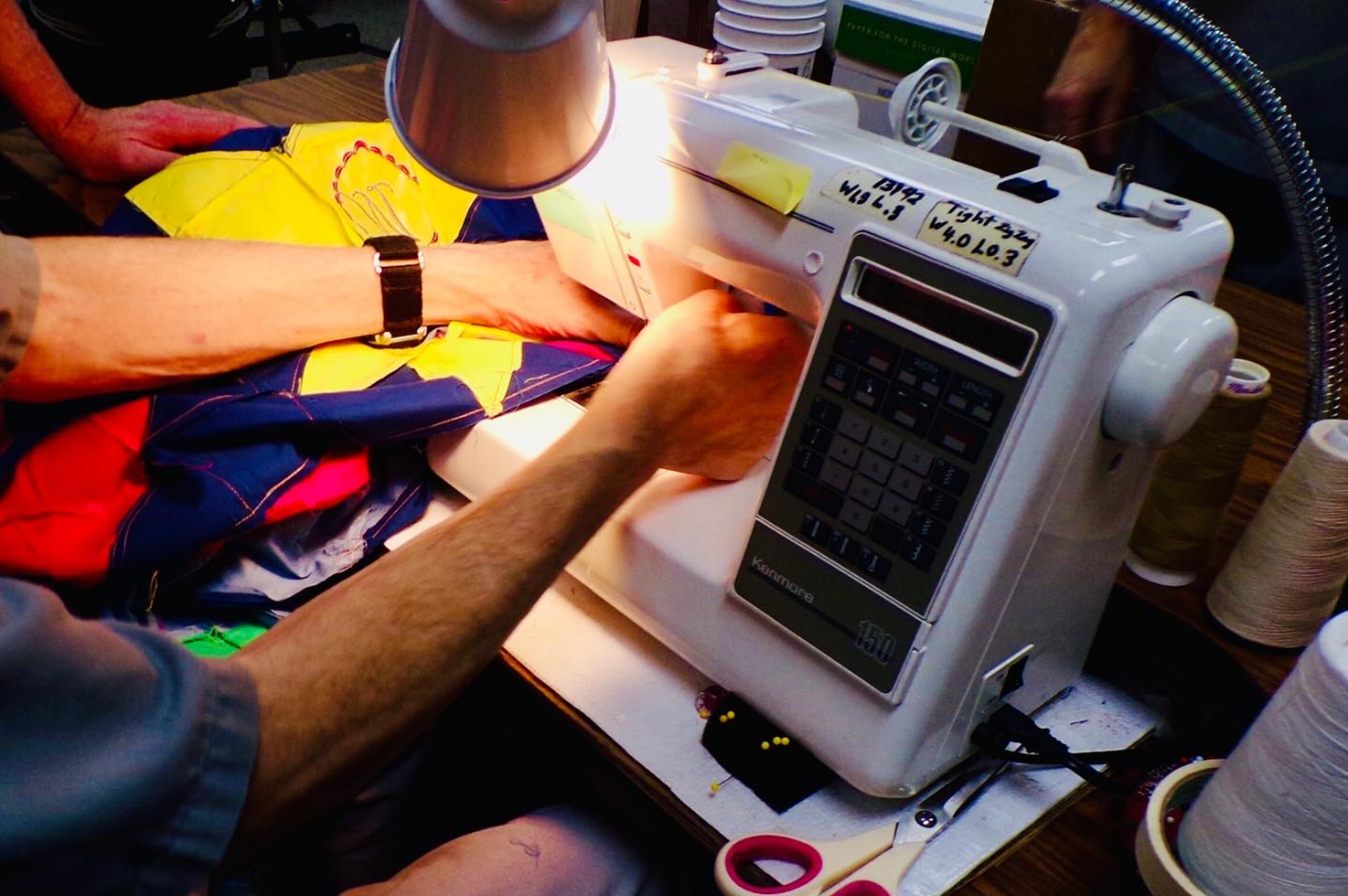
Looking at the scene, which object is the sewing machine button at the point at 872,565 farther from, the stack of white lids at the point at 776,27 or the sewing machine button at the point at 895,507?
the stack of white lids at the point at 776,27

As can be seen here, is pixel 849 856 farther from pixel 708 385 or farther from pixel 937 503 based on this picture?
pixel 708 385

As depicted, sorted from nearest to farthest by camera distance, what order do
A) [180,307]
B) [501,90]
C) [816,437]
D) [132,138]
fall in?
[501,90]
[816,437]
[180,307]
[132,138]

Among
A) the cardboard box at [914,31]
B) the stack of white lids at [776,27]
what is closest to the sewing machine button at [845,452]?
the cardboard box at [914,31]

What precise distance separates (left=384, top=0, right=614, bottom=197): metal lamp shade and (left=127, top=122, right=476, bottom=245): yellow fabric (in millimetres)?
483

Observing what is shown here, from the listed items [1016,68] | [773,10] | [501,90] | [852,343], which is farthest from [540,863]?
[773,10]

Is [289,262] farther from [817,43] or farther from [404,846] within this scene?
[817,43]

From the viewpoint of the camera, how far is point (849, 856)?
2.19 ft

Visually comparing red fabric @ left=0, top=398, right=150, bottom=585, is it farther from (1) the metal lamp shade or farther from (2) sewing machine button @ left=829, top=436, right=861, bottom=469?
(2) sewing machine button @ left=829, top=436, right=861, bottom=469

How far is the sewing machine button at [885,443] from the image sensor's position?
2.19 feet

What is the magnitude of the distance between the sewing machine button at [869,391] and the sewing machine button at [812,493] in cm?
7

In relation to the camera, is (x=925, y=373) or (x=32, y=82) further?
(x=32, y=82)

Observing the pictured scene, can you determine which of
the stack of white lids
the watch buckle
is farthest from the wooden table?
the stack of white lids

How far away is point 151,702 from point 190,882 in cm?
10

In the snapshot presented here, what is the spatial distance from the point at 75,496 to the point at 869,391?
679mm
